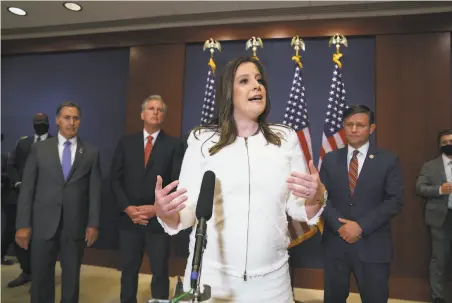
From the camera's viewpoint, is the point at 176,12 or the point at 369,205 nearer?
the point at 369,205

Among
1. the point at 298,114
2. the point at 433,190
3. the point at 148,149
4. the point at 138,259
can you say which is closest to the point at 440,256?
the point at 433,190

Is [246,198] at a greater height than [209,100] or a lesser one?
lesser

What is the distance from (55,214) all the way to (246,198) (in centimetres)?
201

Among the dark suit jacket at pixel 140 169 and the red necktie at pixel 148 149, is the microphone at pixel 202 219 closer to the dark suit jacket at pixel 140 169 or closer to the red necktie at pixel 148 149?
the dark suit jacket at pixel 140 169

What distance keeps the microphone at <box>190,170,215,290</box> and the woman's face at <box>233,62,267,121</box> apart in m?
0.36

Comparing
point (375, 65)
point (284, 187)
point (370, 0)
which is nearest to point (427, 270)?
point (375, 65)

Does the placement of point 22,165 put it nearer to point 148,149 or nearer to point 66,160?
point 66,160

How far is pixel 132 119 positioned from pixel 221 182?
3447 millimetres

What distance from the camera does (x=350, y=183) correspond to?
7.88ft

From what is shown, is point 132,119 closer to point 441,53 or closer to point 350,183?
point 350,183

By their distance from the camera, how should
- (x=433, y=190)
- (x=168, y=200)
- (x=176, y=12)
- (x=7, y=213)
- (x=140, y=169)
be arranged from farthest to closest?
(x=176, y=12) < (x=7, y=213) < (x=433, y=190) < (x=140, y=169) < (x=168, y=200)

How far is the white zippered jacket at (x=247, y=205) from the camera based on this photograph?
1038 millimetres

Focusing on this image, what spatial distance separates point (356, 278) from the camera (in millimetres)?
2297

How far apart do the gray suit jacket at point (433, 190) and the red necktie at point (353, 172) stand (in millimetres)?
1237
